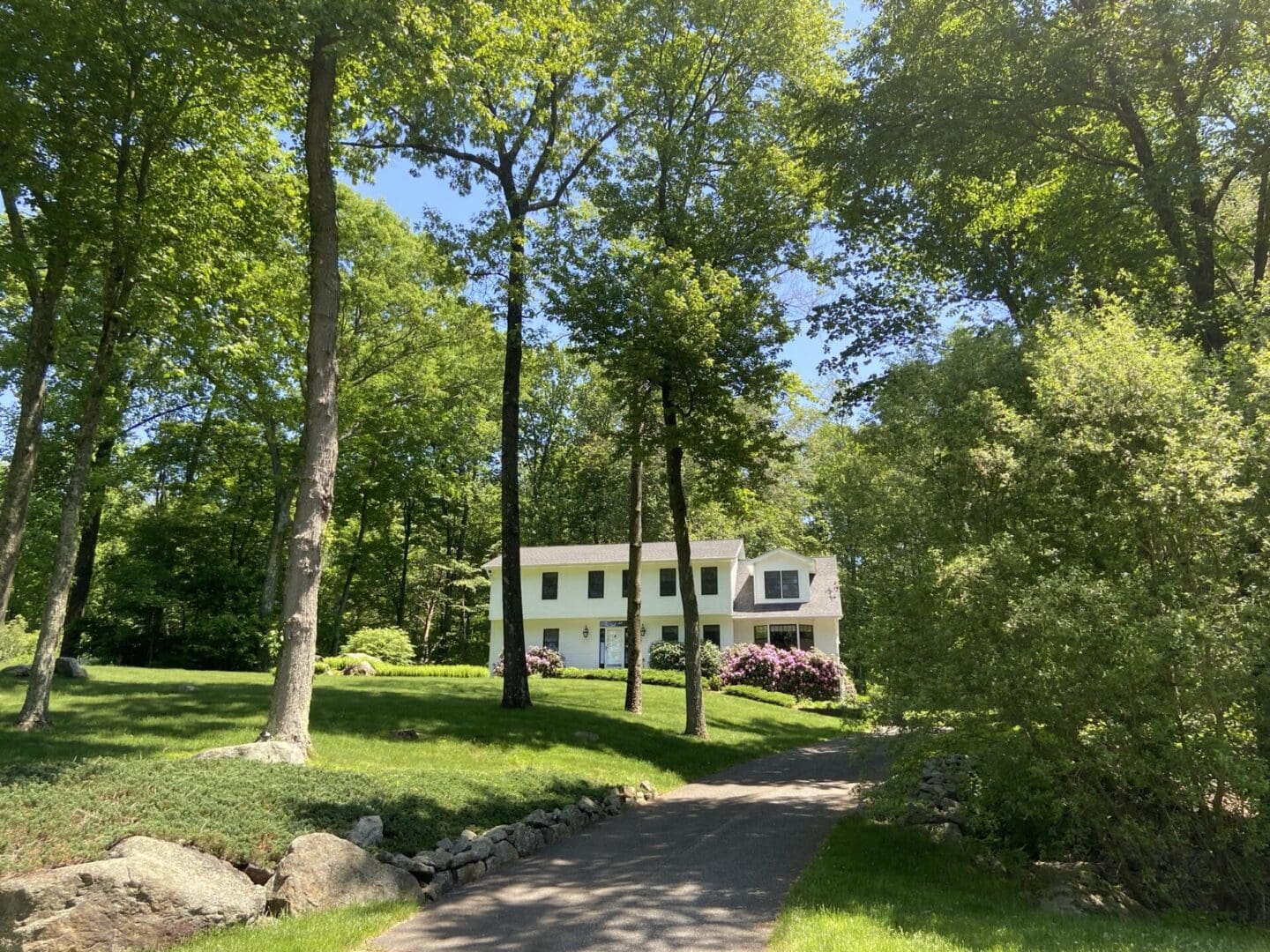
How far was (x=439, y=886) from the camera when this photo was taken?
23.0ft

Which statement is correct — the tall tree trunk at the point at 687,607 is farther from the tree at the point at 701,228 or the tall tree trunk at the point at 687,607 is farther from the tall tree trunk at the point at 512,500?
the tall tree trunk at the point at 512,500

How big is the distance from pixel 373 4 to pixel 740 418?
9.72m

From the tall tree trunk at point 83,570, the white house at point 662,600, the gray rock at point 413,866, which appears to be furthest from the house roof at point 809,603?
the gray rock at point 413,866

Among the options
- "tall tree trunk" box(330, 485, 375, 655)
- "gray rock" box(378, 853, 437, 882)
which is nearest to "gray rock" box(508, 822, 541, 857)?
"gray rock" box(378, 853, 437, 882)

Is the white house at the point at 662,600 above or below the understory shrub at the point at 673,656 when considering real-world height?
A: above

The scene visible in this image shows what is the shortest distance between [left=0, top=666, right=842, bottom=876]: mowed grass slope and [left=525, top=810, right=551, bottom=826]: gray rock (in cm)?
22

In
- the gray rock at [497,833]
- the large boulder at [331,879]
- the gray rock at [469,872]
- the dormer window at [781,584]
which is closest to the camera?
the large boulder at [331,879]

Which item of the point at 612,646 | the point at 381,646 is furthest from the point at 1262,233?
the point at 381,646

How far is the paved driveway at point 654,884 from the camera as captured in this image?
226 inches

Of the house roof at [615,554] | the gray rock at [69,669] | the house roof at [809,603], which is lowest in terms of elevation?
the gray rock at [69,669]

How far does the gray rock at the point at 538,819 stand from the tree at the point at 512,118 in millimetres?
6434

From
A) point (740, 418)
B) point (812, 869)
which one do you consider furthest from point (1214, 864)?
point (740, 418)

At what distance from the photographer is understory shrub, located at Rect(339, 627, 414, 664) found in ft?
105

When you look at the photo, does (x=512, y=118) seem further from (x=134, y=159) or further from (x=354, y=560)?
(x=354, y=560)
